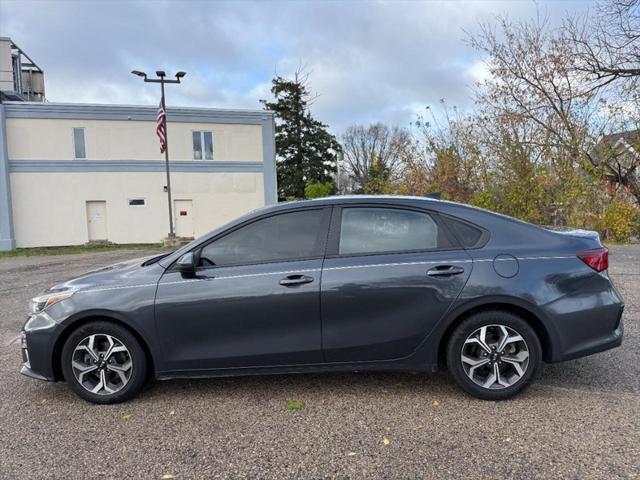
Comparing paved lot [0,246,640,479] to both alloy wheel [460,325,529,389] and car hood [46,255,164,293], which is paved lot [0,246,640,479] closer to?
alloy wheel [460,325,529,389]

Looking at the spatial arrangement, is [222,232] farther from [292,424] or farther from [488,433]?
[488,433]

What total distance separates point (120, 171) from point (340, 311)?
21825 millimetres

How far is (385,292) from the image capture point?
10.6 feet

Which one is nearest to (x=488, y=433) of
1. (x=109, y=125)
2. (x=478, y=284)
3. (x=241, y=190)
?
(x=478, y=284)

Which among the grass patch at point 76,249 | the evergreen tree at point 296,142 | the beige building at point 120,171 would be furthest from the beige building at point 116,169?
the evergreen tree at point 296,142

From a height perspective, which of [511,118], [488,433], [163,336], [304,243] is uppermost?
[511,118]

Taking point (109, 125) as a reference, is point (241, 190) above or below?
Result: below

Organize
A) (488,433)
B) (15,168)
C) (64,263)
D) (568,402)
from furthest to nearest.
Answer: (15,168) < (64,263) < (568,402) < (488,433)

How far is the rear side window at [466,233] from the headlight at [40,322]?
322cm

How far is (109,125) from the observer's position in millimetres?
21594

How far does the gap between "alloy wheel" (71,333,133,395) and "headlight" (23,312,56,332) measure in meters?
0.28

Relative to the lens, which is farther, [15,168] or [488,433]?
[15,168]

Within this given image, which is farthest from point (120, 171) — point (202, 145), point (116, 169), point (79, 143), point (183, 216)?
point (202, 145)

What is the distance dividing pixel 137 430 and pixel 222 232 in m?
1.55
